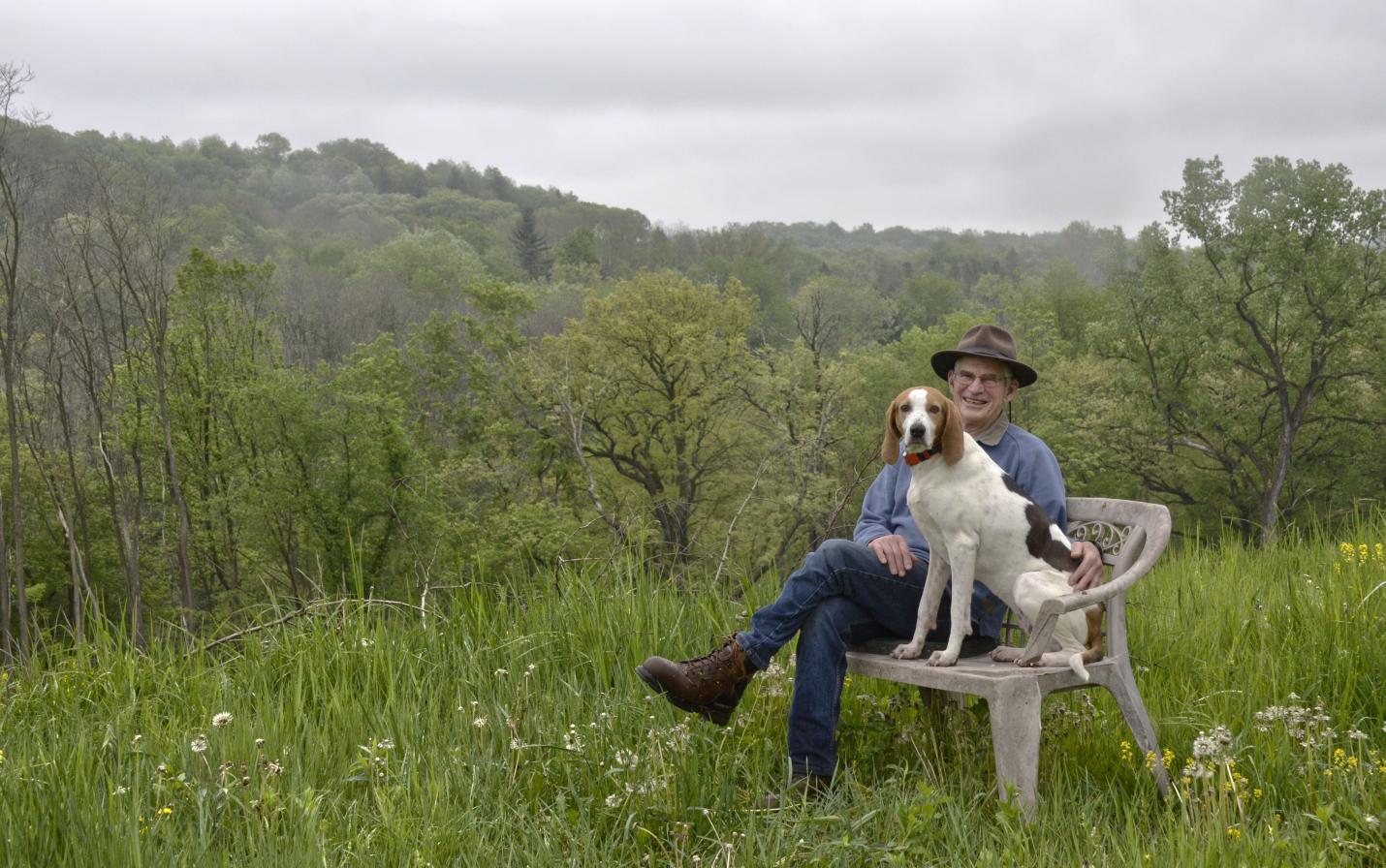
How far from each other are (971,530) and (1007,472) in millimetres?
503

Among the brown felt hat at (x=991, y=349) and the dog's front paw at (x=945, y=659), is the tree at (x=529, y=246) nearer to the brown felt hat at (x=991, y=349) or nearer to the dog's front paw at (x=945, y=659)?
the brown felt hat at (x=991, y=349)

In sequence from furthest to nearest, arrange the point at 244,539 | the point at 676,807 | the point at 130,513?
the point at 244,539 < the point at 130,513 < the point at 676,807

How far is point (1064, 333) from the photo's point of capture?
2142 inches

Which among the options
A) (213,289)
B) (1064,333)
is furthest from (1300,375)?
(213,289)

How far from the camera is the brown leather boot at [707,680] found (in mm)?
3646

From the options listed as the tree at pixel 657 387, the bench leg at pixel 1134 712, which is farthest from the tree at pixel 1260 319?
the bench leg at pixel 1134 712

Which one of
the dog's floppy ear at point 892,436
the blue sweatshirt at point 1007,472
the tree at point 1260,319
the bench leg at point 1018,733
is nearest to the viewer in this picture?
the bench leg at point 1018,733

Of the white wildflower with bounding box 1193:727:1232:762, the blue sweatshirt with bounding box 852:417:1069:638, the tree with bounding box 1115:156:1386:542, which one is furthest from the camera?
the tree with bounding box 1115:156:1386:542

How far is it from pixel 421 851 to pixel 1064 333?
179 feet

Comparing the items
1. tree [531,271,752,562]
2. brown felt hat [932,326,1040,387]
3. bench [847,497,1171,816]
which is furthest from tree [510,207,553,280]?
bench [847,497,1171,816]

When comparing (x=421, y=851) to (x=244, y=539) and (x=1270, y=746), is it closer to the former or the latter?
(x=1270, y=746)

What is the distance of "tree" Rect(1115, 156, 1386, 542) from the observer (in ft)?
98.6

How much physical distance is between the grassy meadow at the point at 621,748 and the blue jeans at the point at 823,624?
0.57 feet

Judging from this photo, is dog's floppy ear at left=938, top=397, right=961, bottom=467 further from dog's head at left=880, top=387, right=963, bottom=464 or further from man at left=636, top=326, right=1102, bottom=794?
man at left=636, top=326, right=1102, bottom=794
